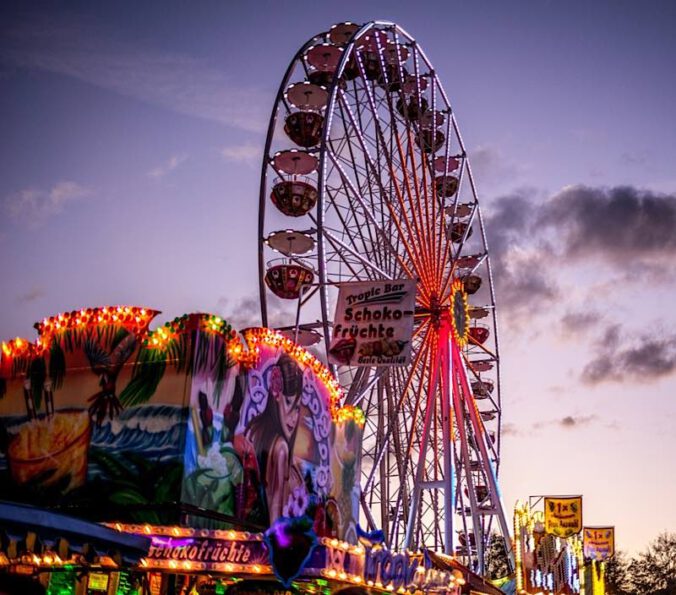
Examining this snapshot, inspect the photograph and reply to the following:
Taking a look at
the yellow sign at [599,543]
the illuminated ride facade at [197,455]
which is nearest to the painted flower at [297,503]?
the illuminated ride facade at [197,455]

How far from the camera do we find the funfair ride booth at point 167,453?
14.2 meters

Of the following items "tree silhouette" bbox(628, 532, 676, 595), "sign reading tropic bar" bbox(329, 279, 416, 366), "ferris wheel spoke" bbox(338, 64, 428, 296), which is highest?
"ferris wheel spoke" bbox(338, 64, 428, 296)

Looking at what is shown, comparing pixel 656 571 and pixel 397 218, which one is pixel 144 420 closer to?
pixel 397 218

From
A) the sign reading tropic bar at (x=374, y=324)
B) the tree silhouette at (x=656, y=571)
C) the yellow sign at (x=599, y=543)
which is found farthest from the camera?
the tree silhouette at (x=656, y=571)

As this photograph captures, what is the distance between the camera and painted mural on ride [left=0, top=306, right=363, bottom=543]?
14.9m

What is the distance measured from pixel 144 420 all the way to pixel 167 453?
2.33ft

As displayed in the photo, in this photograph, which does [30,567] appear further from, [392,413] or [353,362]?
[392,413]

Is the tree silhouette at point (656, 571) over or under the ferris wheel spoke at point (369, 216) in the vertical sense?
under

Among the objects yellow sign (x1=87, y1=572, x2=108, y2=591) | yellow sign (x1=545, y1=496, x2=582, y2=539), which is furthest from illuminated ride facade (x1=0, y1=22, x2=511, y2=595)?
yellow sign (x1=545, y1=496, x2=582, y2=539)

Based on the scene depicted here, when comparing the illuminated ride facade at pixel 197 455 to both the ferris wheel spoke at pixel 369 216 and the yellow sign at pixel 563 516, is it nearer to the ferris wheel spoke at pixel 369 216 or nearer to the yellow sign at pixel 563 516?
the ferris wheel spoke at pixel 369 216

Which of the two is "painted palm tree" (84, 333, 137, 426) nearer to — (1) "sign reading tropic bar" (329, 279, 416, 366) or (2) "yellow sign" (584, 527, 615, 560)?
(1) "sign reading tropic bar" (329, 279, 416, 366)

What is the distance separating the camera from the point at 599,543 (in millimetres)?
43312

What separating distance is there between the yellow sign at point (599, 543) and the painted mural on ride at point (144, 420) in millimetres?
29085

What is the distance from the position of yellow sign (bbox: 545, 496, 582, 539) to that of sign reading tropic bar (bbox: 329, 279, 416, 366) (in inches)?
509
